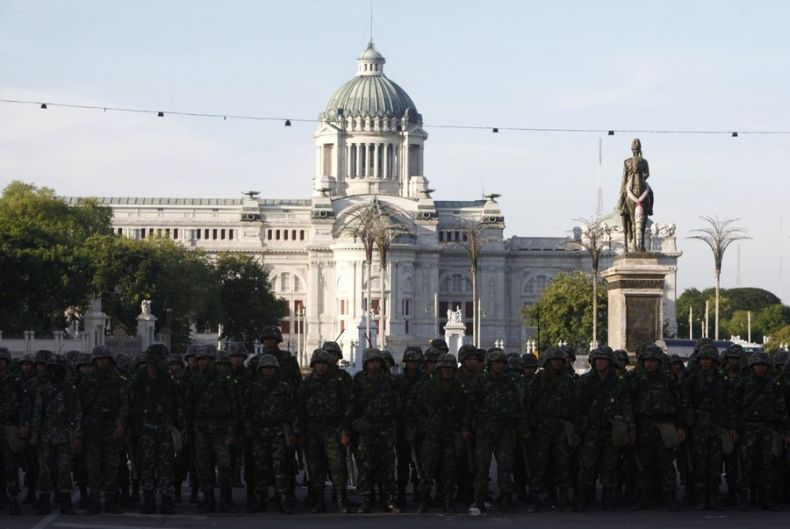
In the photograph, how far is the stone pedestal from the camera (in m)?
38.3

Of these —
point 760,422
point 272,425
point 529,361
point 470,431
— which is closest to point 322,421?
point 272,425

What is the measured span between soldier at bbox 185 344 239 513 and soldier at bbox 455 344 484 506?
307 centimetres

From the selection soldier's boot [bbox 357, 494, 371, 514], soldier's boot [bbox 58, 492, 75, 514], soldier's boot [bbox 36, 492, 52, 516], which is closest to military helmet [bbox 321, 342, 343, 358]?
soldier's boot [bbox 357, 494, 371, 514]

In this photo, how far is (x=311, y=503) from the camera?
95.9ft

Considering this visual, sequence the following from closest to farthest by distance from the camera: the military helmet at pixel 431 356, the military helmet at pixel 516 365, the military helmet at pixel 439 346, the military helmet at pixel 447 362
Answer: the military helmet at pixel 447 362 < the military helmet at pixel 431 356 < the military helmet at pixel 516 365 < the military helmet at pixel 439 346

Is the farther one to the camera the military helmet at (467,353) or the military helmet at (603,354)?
the military helmet at (467,353)

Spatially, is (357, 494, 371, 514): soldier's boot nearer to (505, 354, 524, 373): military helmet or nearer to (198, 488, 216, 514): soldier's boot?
(198, 488, 216, 514): soldier's boot

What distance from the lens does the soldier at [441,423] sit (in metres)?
28.4

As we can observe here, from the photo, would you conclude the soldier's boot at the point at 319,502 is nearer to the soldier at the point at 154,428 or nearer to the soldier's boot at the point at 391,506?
the soldier's boot at the point at 391,506

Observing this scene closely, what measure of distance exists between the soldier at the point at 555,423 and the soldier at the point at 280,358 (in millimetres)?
3310

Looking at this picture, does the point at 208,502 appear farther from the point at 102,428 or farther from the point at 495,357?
the point at 495,357

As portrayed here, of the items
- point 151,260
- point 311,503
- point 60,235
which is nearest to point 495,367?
point 311,503

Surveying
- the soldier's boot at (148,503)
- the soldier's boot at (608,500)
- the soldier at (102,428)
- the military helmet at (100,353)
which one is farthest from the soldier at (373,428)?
the military helmet at (100,353)

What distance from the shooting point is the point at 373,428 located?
28.5m
